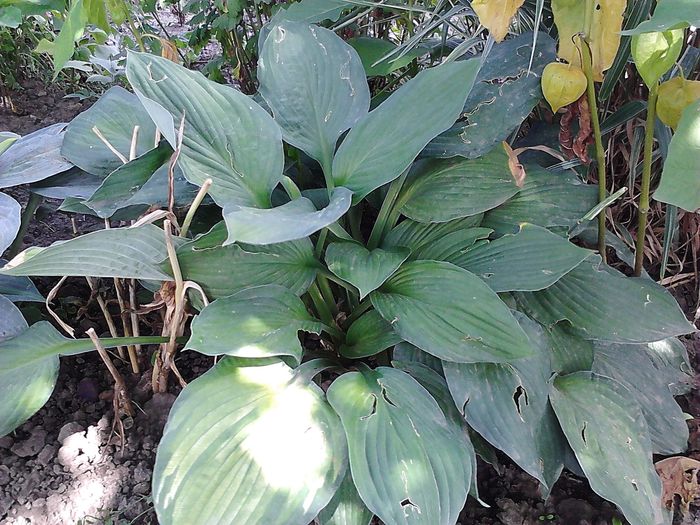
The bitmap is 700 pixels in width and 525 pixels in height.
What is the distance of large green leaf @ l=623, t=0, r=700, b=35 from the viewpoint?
0.48m

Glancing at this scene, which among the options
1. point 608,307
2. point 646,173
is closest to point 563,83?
point 646,173

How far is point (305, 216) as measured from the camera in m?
0.68

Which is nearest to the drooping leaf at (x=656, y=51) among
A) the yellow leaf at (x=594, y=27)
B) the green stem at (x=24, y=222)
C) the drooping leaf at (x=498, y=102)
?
the yellow leaf at (x=594, y=27)

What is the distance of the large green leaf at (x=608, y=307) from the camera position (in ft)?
2.53

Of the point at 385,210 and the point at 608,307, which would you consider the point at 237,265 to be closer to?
the point at 385,210

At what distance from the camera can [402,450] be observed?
2.18 feet

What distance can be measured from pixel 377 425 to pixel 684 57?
0.76 m

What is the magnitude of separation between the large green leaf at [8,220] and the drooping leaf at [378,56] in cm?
65

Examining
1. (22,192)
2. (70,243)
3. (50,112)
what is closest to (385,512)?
(70,243)

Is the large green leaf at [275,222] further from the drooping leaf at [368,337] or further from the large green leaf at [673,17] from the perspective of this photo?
the large green leaf at [673,17]

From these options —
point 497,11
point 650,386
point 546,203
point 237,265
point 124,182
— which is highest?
point 497,11

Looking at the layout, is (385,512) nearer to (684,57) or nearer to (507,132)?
(507,132)

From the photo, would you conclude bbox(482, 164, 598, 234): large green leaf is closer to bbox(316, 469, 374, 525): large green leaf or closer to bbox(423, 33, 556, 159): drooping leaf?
bbox(423, 33, 556, 159): drooping leaf

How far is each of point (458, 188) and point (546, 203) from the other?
0.14 metres
